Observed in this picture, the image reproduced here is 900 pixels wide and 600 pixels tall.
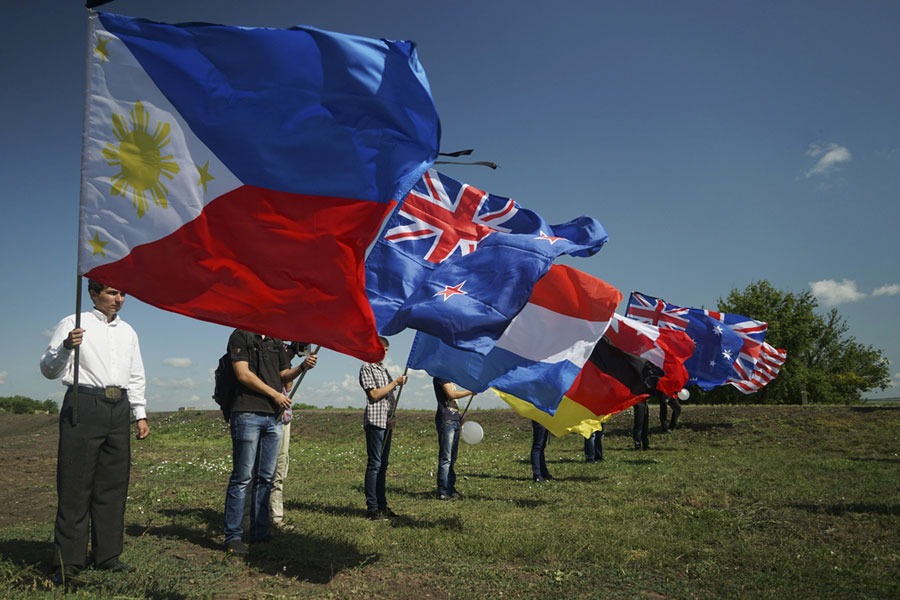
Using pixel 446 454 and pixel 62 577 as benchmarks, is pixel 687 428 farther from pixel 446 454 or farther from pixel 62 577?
pixel 62 577

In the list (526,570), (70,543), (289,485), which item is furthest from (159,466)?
(526,570)

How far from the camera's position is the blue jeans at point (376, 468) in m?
7.78

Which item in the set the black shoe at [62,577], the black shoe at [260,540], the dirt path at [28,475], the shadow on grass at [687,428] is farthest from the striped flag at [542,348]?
the shadow on grass at [687,428]

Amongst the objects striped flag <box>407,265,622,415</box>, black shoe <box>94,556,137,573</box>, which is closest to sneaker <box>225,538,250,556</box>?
black shoe <box>94,556,137,573</box>

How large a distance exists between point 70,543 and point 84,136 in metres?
3.11

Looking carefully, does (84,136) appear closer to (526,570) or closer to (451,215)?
Result: (451,215)

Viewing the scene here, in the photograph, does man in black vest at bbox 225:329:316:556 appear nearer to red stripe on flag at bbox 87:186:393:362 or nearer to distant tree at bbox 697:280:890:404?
red stripe on flag at bbox 87:186:393:362

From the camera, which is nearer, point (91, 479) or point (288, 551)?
point (91, 479)

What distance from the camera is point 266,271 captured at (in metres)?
4.70

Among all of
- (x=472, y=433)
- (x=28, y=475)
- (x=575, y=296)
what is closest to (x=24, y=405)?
(x=28, y=475)

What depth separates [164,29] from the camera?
489 cm

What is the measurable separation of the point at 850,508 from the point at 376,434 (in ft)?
20.8

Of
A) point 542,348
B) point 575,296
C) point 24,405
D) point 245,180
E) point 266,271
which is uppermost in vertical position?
point 245,180

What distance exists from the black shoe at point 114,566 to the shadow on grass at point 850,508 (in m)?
7.96
